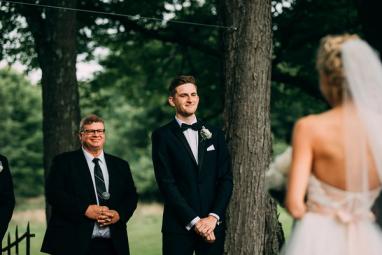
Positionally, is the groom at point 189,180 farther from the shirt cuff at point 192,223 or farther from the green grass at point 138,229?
the green grass at point 138,229

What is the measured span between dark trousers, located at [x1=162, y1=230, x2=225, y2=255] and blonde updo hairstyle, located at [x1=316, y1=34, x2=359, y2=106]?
234 centimetres

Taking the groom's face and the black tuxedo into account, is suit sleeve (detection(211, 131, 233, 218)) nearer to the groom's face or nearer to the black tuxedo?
the black tuxedo

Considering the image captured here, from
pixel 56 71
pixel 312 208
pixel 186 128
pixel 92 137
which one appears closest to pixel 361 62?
pixel 312 208

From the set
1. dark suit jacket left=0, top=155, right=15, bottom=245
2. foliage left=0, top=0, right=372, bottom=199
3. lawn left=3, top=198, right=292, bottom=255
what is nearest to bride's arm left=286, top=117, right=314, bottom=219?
dark suit jacket left=0, top=155, right=15, bottom=245

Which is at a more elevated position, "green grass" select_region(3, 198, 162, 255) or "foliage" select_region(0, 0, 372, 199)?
"foliage" select_region(0, 0, 372, 199)

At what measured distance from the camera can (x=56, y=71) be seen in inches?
403

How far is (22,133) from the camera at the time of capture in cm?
4634

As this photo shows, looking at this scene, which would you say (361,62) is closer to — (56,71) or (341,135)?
(341,135)

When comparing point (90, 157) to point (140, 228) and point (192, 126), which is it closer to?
point (192, 126)

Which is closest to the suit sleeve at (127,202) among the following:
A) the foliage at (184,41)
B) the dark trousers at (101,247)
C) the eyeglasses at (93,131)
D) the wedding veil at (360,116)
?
the dark trousers at (101,247)

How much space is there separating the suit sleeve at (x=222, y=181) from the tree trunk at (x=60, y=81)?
451 cm

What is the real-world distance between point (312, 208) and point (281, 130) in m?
42.9

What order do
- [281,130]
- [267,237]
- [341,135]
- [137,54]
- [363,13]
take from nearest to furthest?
1. [341,135]
2. [267,237]
3. [363,13]
4. [137,54]
5. [281,130]

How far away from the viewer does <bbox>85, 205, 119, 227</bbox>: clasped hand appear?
19.7ft
